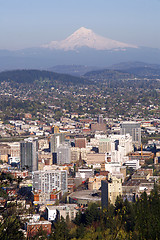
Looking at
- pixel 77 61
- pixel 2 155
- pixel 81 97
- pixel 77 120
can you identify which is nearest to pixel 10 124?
pixel 77 120

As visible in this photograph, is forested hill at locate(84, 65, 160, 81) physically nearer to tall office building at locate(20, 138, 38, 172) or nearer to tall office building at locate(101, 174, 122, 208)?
tall office building at locate(20, 138, 38, 172)

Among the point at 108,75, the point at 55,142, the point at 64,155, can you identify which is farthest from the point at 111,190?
the point at 108,75

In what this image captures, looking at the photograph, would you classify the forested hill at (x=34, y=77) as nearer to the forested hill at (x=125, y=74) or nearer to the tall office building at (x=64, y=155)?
the forested hill at (x=125, y=74)

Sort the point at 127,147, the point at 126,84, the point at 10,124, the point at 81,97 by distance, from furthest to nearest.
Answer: the point at 126,84, the point at 81,97, the point at 10,124, the point at 127,147

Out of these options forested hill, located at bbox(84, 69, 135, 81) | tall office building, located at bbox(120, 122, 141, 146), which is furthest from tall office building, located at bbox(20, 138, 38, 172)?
forested hill, located at bbox(84, 69, 135, 81)

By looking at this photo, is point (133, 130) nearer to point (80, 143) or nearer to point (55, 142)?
point (80, 143)

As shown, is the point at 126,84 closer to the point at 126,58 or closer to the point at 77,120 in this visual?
the point at 77,120
